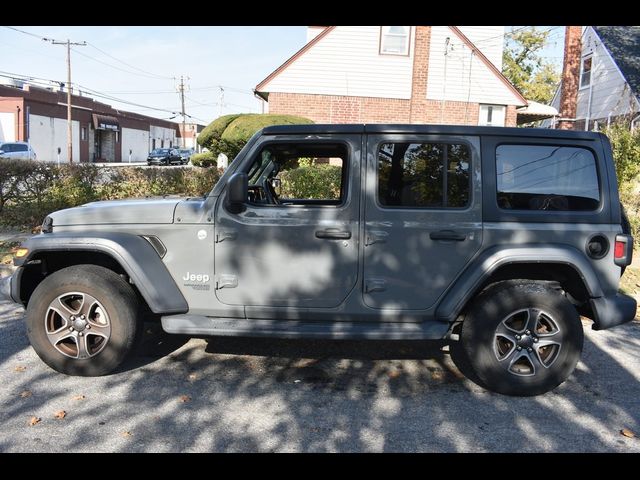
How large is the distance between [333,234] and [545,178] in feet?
5.28

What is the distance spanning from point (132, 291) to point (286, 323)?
1187 mm

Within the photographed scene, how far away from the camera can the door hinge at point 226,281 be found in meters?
4.20

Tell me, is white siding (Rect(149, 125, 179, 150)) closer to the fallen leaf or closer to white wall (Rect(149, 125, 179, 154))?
white wall (Rect(149, 125, 179, 154))

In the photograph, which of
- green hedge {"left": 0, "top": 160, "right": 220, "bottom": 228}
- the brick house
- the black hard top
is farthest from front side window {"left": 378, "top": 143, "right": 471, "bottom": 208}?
the brick house

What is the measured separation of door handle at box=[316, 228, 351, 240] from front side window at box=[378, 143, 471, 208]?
36 cm

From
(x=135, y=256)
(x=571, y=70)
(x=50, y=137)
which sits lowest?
(x=135, y=256)

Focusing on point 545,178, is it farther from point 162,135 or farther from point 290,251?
point 162,135

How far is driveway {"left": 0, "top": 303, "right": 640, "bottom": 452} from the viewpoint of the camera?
345cm

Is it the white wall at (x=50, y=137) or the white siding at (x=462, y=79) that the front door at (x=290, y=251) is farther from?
the white wall at (x=50, y=137)

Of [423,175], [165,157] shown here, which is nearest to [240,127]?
[423,175]

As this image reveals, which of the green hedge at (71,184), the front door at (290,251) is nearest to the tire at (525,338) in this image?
the front door at (290,251)

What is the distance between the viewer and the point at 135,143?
202 feet
